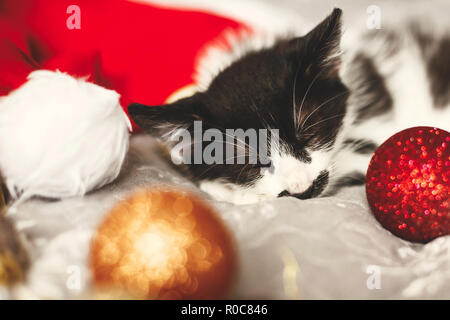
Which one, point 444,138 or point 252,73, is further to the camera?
point 252,73

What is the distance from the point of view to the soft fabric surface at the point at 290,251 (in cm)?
56

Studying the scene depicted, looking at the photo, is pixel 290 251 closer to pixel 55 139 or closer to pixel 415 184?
pixel 415 184

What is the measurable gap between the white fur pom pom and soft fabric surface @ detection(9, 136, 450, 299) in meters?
0.04

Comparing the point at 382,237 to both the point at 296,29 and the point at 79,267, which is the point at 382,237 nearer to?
the point at 79,267

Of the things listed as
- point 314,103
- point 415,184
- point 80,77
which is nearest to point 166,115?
point 80,77

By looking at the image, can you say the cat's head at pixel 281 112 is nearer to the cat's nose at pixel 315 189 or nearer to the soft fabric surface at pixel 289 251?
the cat's nose at pixel 315 189

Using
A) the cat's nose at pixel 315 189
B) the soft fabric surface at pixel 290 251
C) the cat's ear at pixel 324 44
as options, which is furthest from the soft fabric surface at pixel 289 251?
the cat's ear at pixel 324 44

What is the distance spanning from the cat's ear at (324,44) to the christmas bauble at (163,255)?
520 millimetres

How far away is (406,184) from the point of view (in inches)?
26.7

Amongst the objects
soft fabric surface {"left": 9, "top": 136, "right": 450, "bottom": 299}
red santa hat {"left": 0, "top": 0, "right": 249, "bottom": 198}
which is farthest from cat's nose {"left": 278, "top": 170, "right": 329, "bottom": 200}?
red santa hat {"left": 0, "top": 0, "right": 249, "bottom": 198}

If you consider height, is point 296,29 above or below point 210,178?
above
